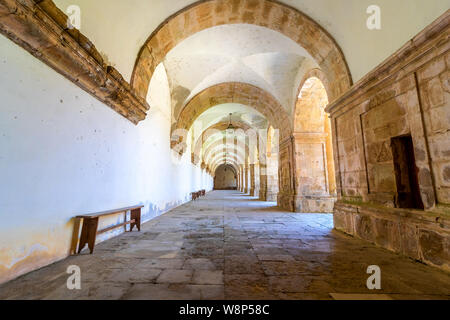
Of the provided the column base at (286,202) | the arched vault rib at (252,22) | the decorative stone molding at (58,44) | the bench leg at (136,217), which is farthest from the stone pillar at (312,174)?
the decorative stone molding at (58,44)

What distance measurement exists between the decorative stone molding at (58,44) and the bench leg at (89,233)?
194 cm

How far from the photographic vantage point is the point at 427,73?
7.92ft

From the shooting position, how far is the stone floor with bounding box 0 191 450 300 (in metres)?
1.65

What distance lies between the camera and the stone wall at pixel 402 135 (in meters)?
2.25

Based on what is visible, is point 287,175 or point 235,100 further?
point 235,100

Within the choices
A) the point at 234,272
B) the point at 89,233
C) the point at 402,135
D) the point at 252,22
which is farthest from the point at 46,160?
the point at 252,22

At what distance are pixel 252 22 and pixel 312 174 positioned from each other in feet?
17.0

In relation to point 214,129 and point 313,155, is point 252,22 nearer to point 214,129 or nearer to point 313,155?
point 313,155

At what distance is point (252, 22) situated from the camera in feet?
15.4

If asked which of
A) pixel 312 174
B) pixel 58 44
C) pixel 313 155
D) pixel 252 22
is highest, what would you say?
pixel 252 22

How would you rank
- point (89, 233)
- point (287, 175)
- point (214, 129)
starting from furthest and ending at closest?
point (214, 129), point (287, 175), point (89, 233)
